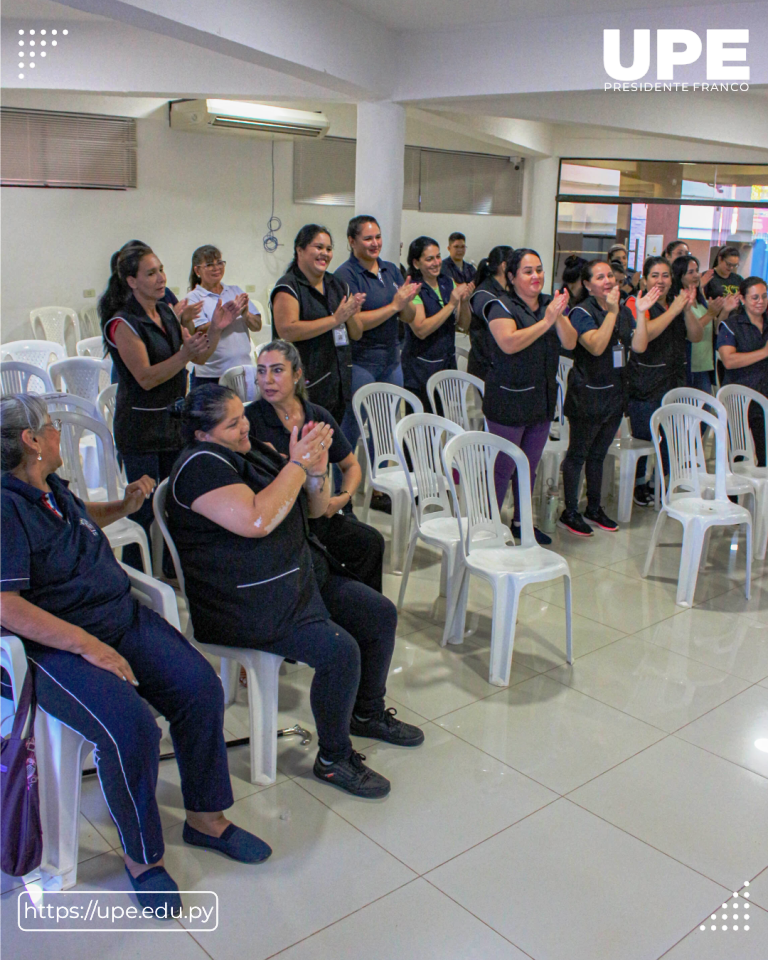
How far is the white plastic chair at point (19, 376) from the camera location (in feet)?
13.7

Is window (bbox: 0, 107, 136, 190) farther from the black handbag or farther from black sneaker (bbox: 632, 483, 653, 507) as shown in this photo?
the black handbag

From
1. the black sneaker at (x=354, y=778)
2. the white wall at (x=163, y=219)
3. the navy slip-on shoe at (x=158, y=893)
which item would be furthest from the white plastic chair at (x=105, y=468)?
the white wall at (x=163, y=219)

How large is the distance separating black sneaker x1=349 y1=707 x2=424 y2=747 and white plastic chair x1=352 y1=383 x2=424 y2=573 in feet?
4.65

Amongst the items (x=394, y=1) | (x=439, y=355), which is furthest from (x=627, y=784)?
(x=394, y=1)

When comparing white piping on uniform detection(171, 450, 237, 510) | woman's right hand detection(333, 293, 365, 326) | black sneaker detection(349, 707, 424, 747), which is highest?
woman's right hand detection(333, 293, 365, 326)

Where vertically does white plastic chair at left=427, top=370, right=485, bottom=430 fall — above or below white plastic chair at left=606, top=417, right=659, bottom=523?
above

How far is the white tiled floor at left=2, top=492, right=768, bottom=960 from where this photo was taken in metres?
2.03

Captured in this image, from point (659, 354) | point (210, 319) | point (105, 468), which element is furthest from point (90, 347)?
point (659, 354)

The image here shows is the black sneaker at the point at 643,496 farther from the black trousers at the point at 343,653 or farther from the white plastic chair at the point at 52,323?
the white plastic chair at the point at 52,323

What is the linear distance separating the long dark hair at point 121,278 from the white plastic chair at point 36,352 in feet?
6.15

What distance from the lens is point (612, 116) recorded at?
271 inches

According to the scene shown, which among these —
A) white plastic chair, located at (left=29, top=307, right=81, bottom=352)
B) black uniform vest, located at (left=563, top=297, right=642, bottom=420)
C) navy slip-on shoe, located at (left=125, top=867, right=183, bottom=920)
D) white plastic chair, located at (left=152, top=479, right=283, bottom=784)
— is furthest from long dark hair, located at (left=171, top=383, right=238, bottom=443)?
white plastic chair, located at (left=29, top=307, right=81, bottom=352)

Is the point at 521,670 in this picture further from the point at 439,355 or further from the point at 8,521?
the point at 439,355

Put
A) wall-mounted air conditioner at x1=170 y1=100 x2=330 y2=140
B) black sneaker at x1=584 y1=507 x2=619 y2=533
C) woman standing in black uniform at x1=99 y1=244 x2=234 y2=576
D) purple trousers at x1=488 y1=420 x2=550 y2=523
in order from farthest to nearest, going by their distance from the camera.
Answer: wall-mounted air conditioner at x1=170 y1=100 x2=330 y2=140 → black sneaker at x1=584 y1=507 x2=619 y2=533 → purple trousers at x1=488 y1=420 x2=550 y2=523 → woman standing in black uniform at x1=99 y1=244 x2=234 y2=576
